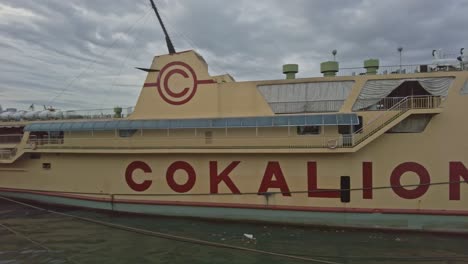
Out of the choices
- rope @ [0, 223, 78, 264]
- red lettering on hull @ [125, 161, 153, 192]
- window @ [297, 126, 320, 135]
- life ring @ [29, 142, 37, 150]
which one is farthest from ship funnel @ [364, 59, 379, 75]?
life ring @ [29, 142, 37, 150]

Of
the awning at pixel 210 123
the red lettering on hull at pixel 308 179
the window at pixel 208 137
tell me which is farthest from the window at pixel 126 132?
the window at pixel 208 137

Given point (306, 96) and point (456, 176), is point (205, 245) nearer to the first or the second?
point (306, 96)

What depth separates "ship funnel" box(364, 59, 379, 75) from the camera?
50.6ft

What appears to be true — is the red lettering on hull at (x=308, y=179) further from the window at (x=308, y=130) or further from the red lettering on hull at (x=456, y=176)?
the window at (x=308, y=130)

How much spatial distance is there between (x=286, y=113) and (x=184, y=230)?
686cm

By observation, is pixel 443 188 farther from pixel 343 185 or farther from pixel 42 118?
pixel 42 118

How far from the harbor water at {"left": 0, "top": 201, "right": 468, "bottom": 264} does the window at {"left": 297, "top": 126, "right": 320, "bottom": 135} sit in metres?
4.12

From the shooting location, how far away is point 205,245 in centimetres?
1267

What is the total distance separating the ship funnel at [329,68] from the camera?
15.9 metres

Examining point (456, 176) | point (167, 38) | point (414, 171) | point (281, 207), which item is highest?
point (167, 38)

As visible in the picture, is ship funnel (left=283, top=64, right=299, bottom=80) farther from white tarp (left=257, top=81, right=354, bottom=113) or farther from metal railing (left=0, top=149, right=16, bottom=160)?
metal railing (left=0, top=149, right=16, bottom=160)

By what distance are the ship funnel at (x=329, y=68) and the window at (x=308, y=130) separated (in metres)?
2.72

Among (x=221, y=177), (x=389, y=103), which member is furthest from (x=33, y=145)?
(x=389, y=103)

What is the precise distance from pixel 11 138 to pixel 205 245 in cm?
1554
